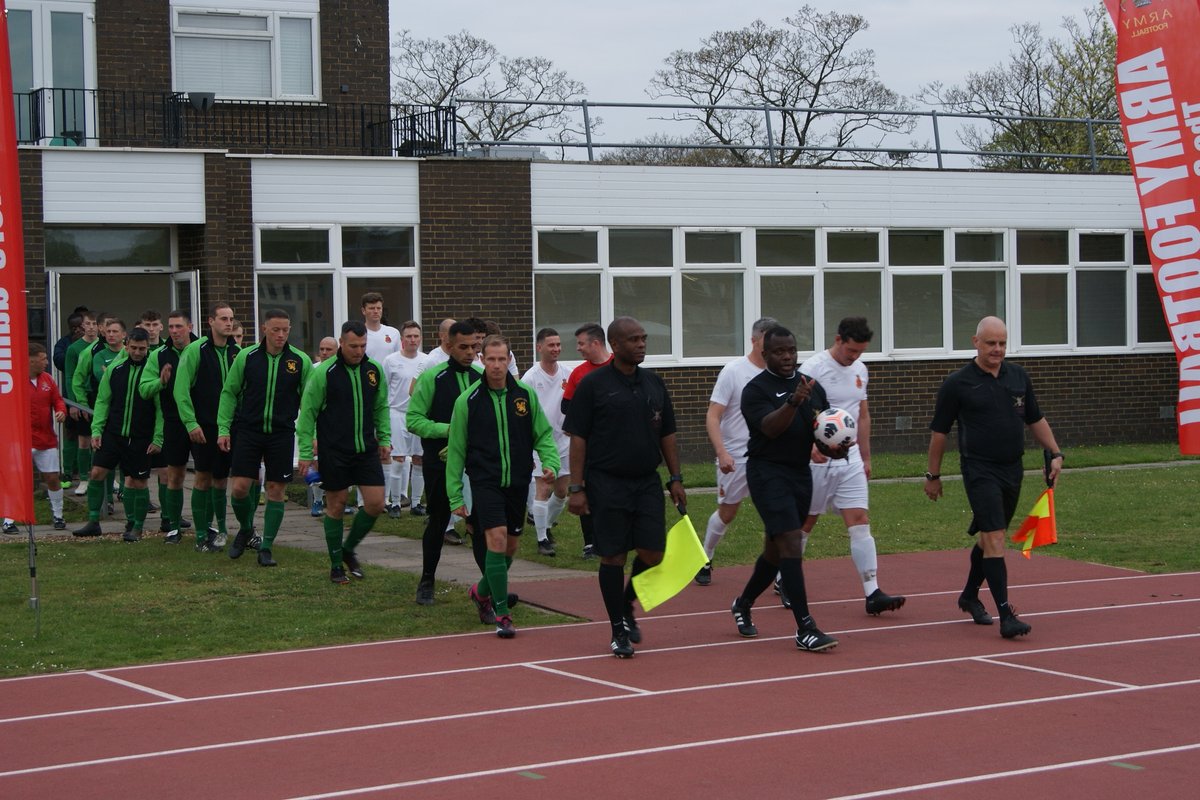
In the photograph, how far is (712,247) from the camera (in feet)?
78.0

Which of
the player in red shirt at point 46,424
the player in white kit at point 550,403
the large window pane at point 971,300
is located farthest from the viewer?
the large window pane at point 971,300

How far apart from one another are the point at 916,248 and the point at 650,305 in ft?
15.4

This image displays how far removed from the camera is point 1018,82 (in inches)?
1944

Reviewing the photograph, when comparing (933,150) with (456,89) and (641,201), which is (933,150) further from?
(456,89)

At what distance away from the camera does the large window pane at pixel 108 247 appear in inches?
797

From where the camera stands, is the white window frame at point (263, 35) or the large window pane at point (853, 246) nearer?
the white window frame at point (263, 35)

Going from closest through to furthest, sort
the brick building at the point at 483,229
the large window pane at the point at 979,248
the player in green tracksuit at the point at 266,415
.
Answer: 1. the player in green tracksuit at the point at 266,415
2. the brick building at the point at 483,229
3. the large window pane at the point at 979,248

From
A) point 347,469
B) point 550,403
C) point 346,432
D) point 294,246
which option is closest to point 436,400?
point 346,432

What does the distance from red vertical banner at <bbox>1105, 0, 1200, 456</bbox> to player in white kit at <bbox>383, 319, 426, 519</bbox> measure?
7.73 meters

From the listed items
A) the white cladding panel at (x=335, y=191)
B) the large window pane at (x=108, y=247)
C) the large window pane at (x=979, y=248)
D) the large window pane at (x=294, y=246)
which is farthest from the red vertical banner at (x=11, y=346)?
the large window pane at (x=979, y=248)

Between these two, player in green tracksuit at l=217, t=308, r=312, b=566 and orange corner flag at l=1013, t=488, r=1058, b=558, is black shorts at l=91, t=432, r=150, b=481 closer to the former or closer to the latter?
player in green tracksuit at l=217, t=308, r=312, b=566

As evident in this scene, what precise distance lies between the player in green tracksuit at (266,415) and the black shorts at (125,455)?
1.76m

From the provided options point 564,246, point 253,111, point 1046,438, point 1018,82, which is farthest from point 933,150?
point 1018,82

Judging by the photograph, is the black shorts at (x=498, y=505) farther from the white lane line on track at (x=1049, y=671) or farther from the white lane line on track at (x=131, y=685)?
the white lane line on track at (x=1049, y=671)
